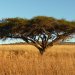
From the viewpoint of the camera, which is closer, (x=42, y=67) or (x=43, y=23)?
(x=42, y=67)

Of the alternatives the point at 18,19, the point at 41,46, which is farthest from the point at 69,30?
the point at 18,19

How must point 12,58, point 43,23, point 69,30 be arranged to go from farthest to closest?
point 69,30 → point 43,23 → point 12,58

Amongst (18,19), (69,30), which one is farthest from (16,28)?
(69,30)

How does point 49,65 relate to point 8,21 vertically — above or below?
below

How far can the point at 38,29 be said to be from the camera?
29500 mm

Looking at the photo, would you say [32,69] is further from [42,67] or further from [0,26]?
[0,26]

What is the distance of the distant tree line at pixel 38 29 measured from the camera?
29.3 m

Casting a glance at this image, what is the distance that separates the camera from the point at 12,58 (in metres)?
9.95

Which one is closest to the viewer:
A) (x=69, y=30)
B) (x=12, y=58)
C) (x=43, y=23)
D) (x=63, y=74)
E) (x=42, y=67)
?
(x=63, y=74)

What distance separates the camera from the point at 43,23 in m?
28.6

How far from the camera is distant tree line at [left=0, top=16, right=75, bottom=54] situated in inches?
1154

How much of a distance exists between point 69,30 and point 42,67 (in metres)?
21.7

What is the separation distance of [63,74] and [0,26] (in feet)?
76.2

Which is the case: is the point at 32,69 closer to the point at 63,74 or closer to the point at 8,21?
the point at 63,74
